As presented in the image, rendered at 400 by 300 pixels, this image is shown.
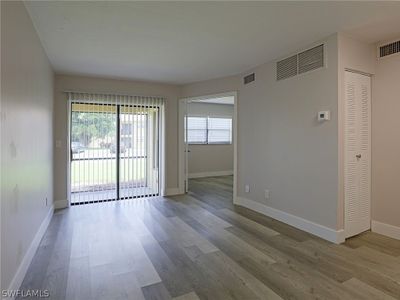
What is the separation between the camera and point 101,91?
15.8ft

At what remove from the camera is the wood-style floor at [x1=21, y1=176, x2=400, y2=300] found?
2025 millimetres

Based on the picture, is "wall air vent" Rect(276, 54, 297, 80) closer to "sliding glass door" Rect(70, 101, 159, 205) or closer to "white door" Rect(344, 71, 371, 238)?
"white door" Rect(344, 71, 371, 238)

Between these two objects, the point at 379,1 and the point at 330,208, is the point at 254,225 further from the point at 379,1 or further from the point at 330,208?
the point at 379,1

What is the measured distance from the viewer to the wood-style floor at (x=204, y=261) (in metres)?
2.03

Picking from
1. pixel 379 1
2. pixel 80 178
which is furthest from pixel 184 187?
pixel 379 1

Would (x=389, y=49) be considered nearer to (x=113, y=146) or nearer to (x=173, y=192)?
(x=173, y=192)

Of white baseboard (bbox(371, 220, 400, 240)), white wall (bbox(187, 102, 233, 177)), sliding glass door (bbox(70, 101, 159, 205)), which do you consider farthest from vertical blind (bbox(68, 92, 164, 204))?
white baseboard (bbox(371, 220, 400, 240))

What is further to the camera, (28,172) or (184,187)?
(184,187)

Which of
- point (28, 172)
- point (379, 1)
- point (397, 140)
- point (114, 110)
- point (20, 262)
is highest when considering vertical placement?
point (379, 1)

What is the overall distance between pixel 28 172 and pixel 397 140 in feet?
14.1

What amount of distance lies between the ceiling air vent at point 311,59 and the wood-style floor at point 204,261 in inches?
87.0

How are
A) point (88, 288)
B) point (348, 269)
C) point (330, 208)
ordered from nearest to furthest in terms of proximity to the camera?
point (88, 288)
point (348, 269)
point (330, 208)

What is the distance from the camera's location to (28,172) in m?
2.45

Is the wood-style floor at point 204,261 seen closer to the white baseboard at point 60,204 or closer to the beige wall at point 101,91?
the white baseboard at point 60,204
